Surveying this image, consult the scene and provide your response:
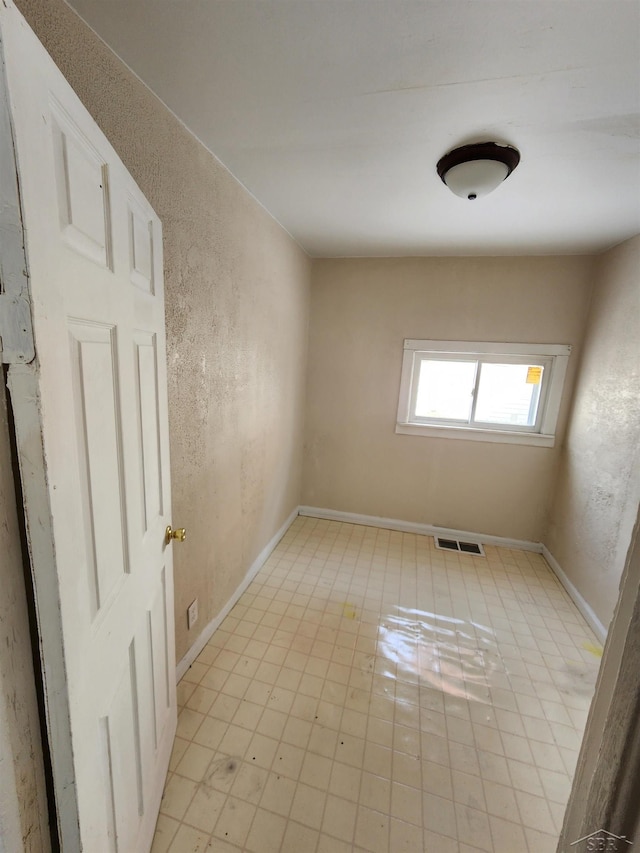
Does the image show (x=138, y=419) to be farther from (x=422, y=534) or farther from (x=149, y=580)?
(x=422, y=534)

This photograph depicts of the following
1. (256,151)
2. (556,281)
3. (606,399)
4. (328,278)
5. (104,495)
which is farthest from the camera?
(328,278)

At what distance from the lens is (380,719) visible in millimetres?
1490

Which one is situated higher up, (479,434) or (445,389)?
(445,389)

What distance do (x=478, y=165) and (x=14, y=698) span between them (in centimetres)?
194

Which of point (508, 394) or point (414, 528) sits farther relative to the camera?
point (414, 528)

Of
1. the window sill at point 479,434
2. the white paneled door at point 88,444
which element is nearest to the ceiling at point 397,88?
the white paneled door at point 88,444

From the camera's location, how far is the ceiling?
0.86 meters

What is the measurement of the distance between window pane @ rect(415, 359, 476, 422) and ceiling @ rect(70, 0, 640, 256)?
4.22 ft

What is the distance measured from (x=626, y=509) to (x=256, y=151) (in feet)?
8.45

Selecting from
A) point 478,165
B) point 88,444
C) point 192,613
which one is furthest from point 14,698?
point 478,165

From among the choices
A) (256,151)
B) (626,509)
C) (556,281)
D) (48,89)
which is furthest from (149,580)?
(556,281)

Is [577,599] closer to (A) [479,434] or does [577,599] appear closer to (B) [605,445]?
(B) [605,445]

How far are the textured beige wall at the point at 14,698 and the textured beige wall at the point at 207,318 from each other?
94cm

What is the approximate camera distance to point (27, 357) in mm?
454
